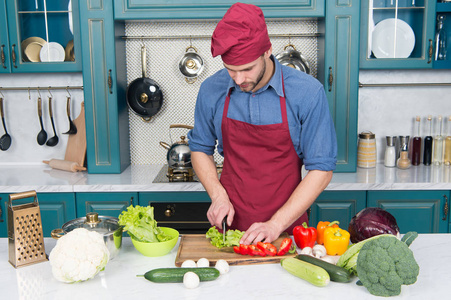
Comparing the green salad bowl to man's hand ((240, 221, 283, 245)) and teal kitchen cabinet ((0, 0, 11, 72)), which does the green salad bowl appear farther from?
teal kitchen cabinet ((0, 0, 11, 72))

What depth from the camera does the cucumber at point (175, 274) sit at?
5.02ft

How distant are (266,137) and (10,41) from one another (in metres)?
2.22

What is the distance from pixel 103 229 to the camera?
1757mm

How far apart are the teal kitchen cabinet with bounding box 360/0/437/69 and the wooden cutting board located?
2161 millimetres

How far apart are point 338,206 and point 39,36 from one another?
2496 millimetres

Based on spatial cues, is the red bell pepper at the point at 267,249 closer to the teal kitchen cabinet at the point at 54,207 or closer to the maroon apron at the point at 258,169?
the maroon apron at the point at 258,169

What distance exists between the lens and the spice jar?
3.48m

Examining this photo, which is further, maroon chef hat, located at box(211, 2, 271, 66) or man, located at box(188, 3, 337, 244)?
man, located at box(188, 3, 337, 244)

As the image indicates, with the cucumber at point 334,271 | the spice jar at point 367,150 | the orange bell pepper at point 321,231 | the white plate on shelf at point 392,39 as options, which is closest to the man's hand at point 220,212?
the orange bell pepper at point 321,231

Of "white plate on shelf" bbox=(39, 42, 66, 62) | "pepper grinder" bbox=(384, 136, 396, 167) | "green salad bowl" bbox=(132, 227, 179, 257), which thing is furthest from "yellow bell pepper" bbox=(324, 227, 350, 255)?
"white plate on shelf" bbox=(39, 42, 66, 62)

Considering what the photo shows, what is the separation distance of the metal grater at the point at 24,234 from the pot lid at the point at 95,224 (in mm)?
108

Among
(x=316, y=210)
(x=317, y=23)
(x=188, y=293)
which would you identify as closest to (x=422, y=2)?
(x=317, y=23)

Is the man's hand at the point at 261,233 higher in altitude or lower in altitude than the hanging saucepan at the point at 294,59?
lower

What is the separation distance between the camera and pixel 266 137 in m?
2.20
